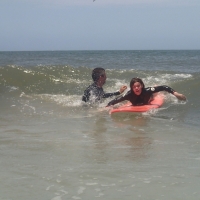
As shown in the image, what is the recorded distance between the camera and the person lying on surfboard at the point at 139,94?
7.96 metres

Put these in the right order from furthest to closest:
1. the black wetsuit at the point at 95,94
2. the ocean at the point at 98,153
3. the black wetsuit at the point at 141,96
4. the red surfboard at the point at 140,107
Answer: the black wetsuit at the point at 95,94 → the black wetsuit at the point at 141,96 → the red surfboard at the point at 140,107 → the ocean at the point at 98,153

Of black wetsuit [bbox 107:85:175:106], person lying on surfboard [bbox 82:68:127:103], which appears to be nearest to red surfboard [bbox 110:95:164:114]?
black wetsuit [bbox 107:85:175:106]

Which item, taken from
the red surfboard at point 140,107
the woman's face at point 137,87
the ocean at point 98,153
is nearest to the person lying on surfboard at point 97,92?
the ocean at point 98,153

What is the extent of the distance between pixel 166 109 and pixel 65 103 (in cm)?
250

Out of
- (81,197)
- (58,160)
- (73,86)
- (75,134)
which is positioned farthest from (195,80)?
(81,197)

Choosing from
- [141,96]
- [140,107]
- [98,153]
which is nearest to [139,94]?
[141,96]

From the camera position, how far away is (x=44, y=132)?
18.2 feet

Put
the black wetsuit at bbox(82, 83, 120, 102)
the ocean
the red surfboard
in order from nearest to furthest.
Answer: the ocean → the red surfboard → the black wetsuit at bbox(82, 83, 120, 102)

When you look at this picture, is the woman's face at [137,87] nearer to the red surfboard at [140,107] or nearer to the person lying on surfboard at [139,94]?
the person lying on surfboard at [139,94]

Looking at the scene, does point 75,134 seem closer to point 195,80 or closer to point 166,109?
point 166,109

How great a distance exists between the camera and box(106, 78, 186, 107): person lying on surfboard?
26.1ft

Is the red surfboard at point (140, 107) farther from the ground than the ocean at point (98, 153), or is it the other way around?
the red surfboard at point (140, 107)

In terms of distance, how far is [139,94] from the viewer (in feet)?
26.6

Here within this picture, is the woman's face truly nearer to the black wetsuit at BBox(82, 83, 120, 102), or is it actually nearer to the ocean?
the ocean
